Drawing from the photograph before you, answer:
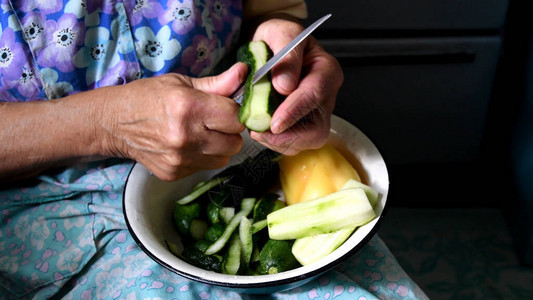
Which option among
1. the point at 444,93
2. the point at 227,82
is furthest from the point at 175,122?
the point at 444,93

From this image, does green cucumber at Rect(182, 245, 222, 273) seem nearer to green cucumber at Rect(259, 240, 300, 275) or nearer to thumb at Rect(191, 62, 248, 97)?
green cucumber at Rect(259, 240, 300, 275)

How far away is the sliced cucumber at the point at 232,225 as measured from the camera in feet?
2.26

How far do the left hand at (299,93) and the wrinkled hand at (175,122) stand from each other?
5cm

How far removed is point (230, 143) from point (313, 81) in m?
0.14

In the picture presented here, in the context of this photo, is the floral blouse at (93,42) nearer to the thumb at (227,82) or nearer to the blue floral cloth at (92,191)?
the blue floral cloth at (92,191)

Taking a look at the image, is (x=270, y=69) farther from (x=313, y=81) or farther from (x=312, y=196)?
(x=312, y=196)

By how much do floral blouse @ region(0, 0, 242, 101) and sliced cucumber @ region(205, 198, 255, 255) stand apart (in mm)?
254

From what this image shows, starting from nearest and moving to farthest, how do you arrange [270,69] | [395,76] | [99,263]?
[270,69], [99,263], [395,76]

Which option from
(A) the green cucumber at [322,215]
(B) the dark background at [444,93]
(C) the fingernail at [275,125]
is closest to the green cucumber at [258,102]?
(C) the fingernail at [275,125]

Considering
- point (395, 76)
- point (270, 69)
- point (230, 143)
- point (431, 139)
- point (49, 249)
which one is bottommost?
point (431, 139)

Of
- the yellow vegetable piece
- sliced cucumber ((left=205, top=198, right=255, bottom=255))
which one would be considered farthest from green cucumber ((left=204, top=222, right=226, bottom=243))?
the yellow vegetable piece

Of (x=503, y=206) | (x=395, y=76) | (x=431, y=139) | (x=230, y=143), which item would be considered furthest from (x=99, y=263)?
(x=503, y=206)

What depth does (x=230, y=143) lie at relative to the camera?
2.24ft

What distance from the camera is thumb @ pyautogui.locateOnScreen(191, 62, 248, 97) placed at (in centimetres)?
64
